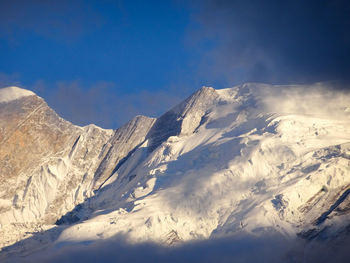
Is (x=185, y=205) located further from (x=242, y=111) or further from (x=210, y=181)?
(x=242, y=111)

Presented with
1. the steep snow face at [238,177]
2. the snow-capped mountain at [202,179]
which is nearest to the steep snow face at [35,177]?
the snow-capped mountain at [202,179]

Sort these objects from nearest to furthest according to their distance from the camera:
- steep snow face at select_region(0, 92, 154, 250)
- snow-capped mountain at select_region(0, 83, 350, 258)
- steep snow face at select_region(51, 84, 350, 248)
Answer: steep snow face at select_region(51, 84, 350, 248) → snow-capped mountain at select_region(0, 83, 350, 258) → steep snow face at select_region(0, 92, 154, 250)

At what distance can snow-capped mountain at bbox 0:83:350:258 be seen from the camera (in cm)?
13488

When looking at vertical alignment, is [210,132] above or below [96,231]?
above

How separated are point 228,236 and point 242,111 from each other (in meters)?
62.5

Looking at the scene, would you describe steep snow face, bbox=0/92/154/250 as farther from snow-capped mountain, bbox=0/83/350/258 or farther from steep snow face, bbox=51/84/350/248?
steep snow face, bbox=51/84/350/248

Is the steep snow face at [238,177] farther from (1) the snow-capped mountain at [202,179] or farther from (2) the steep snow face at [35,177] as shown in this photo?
(2) the steep snow face at [35,177]

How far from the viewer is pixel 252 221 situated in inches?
5236

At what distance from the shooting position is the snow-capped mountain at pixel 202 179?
134875mm

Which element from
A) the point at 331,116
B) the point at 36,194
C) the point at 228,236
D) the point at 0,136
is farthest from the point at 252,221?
the point at 0,136

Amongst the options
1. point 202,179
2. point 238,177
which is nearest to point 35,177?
point 202,179

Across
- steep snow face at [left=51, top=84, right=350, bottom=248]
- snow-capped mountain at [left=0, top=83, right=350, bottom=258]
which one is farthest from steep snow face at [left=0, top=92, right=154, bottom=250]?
steep snow face at [left=51, top=84, right=350, bottom=248]

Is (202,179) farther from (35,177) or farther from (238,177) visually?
(35,177)

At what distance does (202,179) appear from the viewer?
157750 mm
